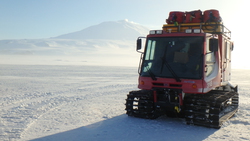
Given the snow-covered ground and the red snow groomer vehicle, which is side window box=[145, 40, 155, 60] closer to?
the red snow groomer vehicle

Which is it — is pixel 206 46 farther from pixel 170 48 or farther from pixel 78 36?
pixel 78 36

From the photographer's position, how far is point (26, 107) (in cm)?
962

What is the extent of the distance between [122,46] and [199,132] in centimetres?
14090

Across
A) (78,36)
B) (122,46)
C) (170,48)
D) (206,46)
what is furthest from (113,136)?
(78,36)

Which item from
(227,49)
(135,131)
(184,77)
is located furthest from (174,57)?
(227,49)

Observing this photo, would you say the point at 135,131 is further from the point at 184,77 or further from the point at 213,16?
the point at 213,16

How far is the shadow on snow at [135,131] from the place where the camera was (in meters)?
6.16

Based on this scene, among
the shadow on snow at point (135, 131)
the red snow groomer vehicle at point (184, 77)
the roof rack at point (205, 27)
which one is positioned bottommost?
the shadow on snow at point (135, 131)

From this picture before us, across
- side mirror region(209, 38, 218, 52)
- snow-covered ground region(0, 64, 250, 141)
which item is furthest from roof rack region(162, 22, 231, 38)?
snow-covered ground region(0, 64, 250, 141)

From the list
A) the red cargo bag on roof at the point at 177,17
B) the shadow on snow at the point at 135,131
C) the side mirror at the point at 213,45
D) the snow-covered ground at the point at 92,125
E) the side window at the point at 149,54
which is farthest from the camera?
the red cargo bag on roof at the point at 177,17

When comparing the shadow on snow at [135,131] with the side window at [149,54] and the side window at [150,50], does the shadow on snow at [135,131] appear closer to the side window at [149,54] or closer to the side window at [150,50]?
the side window at [149,54]

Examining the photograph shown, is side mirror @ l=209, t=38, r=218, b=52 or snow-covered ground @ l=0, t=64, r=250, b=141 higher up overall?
side mirror @ l=209, t=38, r=218, b=52

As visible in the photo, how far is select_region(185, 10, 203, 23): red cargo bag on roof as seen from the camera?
29.2 feet

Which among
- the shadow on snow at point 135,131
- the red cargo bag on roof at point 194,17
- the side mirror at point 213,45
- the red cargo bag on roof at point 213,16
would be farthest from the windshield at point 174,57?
the red cargo bag on roof at point 194,17
